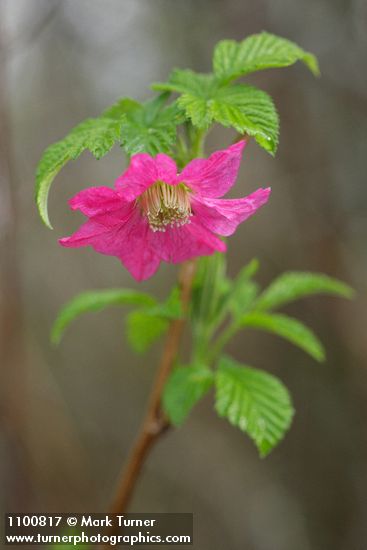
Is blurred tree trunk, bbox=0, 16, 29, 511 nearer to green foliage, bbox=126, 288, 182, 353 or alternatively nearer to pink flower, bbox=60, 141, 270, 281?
green foliage, bbox=126, 288, 182, 353

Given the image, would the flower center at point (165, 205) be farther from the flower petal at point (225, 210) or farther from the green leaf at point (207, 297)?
Result: the green leaf at point (207, 297)

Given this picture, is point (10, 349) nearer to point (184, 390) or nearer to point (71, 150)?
point (184, 390)

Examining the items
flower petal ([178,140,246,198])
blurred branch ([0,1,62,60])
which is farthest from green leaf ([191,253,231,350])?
blurred branch ([0,1,62,60])

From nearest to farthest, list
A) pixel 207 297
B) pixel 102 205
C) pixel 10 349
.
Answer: pixel 102 205
pixel 207 297
pixel 10 349

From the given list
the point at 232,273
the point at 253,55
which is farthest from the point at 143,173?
the point at 232,273

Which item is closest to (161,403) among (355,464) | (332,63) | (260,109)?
(260,109)

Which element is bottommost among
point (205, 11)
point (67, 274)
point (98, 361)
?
point (98, 361)

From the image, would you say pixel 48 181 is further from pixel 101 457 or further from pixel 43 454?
pixel 101 457
